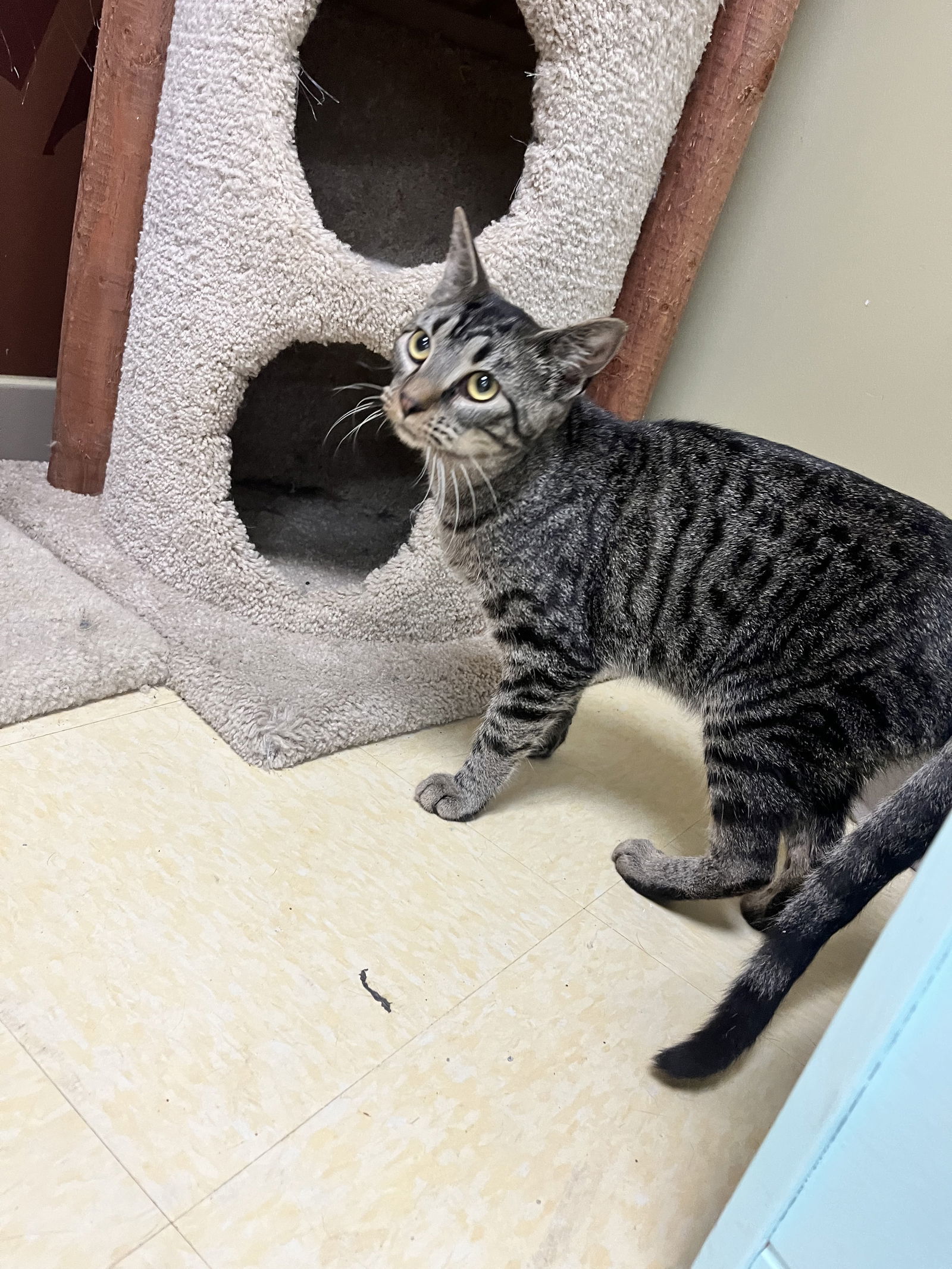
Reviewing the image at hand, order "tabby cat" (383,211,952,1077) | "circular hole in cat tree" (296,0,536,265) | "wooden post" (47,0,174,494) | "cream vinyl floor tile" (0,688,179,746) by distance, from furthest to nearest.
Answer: "circular hole in cat tree" (296,0,536,265) → "wooden post" (47,0,174,494) → "cream vinyl floor tile" (0,688,179,746) → "tabby cat" (383,211,952,1077)

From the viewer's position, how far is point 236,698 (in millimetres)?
1243

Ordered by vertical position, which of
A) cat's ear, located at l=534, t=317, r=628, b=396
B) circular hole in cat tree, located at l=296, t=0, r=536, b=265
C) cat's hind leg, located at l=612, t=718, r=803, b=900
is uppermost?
circular hole in cat tree, located at l=296, t=0, r=536, b=265

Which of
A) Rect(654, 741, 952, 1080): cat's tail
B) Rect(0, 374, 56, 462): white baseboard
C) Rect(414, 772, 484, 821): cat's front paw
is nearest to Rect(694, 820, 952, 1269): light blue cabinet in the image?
Rect(654, 741, 952, 1080): cat's tail

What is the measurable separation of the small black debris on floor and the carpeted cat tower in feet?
1.26

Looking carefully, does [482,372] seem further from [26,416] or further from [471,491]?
[26,416]

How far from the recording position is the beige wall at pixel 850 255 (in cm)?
143

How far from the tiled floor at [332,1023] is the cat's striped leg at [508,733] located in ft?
0.13

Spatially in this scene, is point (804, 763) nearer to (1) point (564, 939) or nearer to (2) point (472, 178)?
(1) point (564, 939)

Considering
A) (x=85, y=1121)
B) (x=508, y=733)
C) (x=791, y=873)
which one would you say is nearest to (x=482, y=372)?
(x=508, y=733)

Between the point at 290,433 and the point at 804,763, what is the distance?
1.44m

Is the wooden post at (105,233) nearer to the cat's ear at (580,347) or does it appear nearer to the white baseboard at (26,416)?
the white baseboard at (26,416)

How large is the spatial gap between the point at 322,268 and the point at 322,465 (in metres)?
0.73

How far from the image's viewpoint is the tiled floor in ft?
2.21

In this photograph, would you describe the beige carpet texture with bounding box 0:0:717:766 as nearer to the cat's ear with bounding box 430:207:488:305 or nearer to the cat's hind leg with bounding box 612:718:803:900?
the cat's ear with bounding box 430:207:488:305
